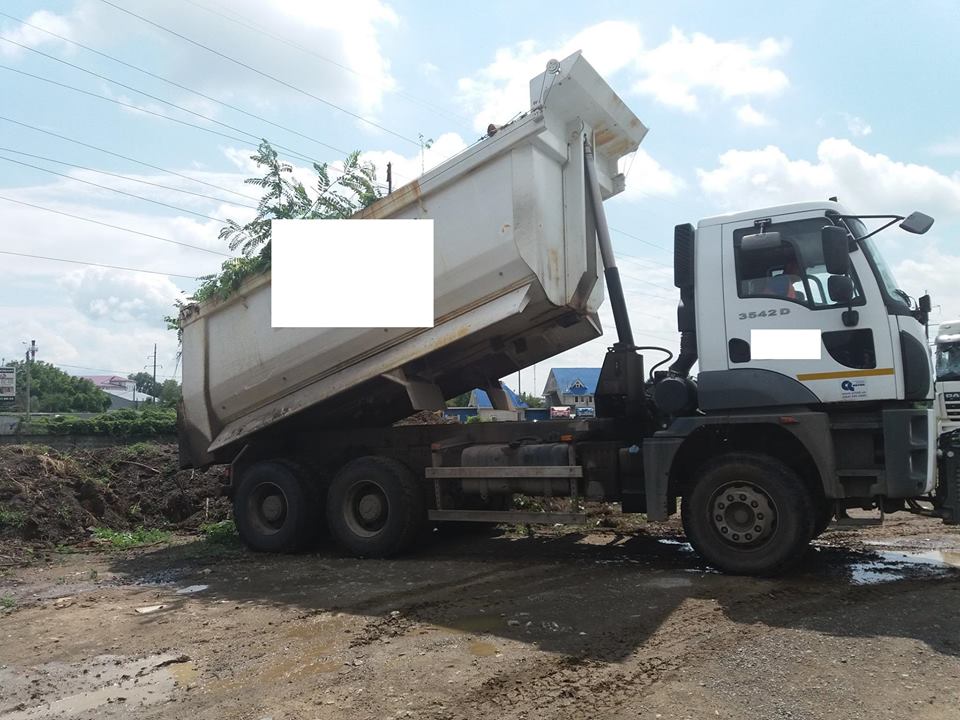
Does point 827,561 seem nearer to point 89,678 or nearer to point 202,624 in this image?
point 202,624

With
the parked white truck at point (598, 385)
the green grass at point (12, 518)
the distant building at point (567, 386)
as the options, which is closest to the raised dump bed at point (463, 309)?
the parked white truck at point (598, 385)

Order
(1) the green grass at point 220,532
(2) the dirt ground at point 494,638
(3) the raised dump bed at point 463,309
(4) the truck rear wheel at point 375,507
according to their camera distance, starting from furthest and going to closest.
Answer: (1) the green grass at point 220,532 → (4) the truck rear wheel at point 375,507 → (3) the raised dump bed at point 463,309 → (2) the dirt ground at point 494,638

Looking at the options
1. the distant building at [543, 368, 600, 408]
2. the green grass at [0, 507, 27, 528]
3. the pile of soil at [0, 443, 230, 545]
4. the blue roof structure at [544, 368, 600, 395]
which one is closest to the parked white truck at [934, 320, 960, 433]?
the pile of soil at [0, 443, 230, 545]

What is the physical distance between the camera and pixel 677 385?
6.74 metres

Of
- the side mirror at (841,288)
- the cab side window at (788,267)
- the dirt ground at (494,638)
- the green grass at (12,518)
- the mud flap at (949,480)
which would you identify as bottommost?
the dirt ground at (494,638)

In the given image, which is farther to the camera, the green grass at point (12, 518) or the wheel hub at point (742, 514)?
the green grass at point (12, 518)

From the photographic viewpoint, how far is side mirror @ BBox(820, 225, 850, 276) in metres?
5.81

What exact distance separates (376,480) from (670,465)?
2985 mm

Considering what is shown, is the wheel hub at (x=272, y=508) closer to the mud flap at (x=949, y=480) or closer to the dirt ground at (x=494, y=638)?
the dirt ground at (x=494, y=638)

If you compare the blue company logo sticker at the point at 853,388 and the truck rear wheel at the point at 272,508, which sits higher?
the blue company logo sticker at the point at 853,388

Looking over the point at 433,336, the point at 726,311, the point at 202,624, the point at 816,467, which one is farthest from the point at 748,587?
the point at 202,624

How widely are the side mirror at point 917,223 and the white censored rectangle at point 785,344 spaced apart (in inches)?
38.2

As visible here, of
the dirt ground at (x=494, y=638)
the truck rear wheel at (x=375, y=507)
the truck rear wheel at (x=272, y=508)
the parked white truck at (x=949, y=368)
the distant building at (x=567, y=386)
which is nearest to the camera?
the dirt ground at (x=494, y=638)

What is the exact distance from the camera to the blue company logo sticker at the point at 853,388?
232 inches
